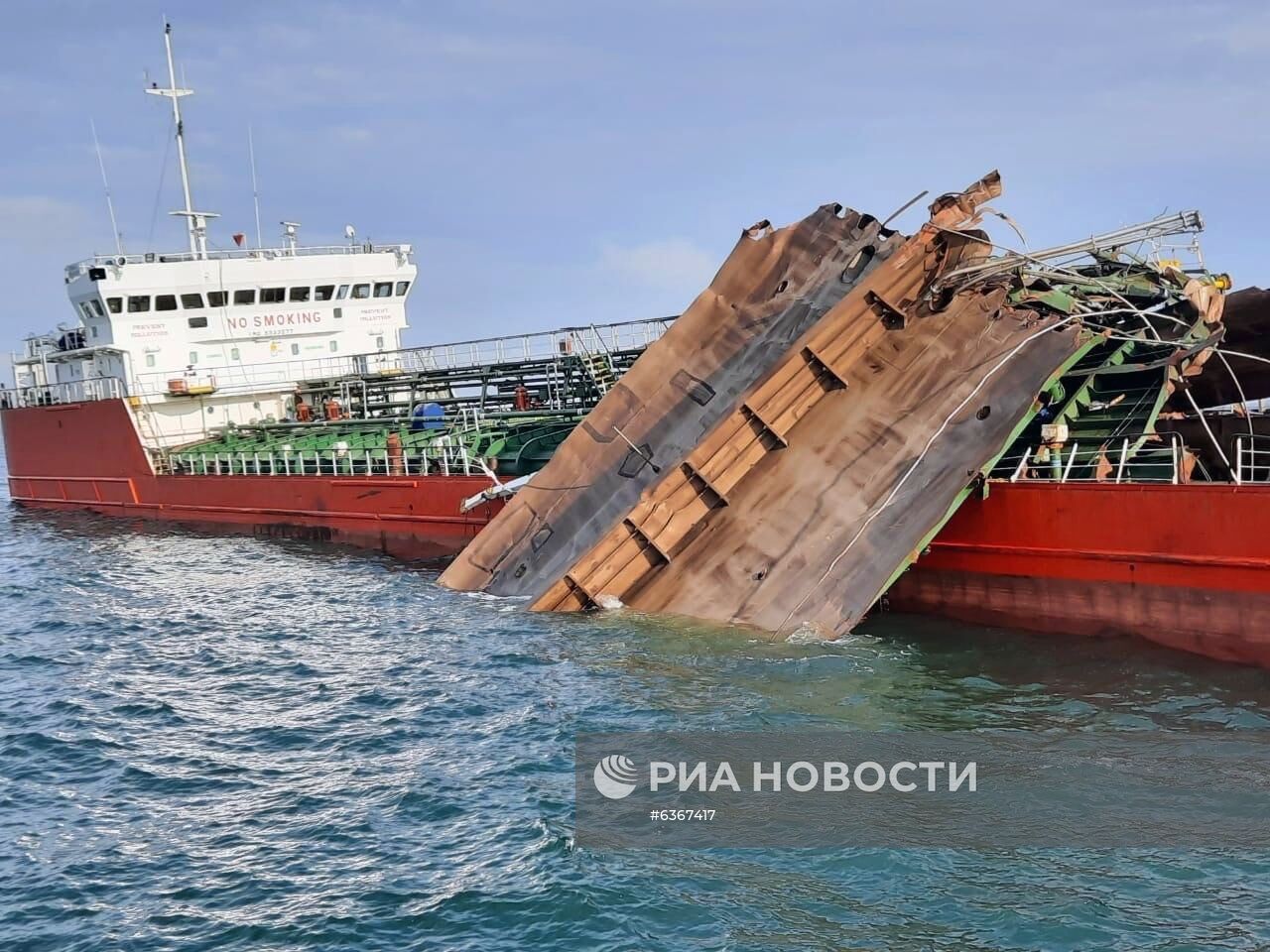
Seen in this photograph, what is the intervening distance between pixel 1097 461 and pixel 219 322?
22839mm

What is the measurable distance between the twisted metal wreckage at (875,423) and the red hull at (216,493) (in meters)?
4.76

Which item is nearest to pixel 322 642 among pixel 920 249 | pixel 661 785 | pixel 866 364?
pixel 661 785

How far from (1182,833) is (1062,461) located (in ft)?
22.5

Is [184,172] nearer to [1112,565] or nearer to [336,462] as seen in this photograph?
[336,462]

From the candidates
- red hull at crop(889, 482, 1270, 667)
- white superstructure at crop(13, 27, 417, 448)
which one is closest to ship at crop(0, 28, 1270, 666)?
red hull at crop(889, 482, 1270, 667)

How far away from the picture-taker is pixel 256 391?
28.5m

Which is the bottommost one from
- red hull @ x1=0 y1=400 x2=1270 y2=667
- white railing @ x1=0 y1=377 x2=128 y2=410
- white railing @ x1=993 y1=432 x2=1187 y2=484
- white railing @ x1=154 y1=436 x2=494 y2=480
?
red hull @ x1=0 y1=400 x2=1270 y2=667

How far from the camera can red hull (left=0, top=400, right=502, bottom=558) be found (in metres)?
20.2

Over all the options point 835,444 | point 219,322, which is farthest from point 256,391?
point 835,444

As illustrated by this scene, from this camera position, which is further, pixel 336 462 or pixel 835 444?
pixel 336 462

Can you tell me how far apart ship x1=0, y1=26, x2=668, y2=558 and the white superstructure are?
0.04 metres

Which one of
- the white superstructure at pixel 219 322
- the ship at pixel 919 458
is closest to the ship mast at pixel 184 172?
the white superstructure at pixel 219 322

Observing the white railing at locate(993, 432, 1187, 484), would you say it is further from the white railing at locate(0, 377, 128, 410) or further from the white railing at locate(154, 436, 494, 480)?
the white railing at locate(0, 377, 128, 410)

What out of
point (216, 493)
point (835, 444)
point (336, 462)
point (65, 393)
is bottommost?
point (835, 444)
